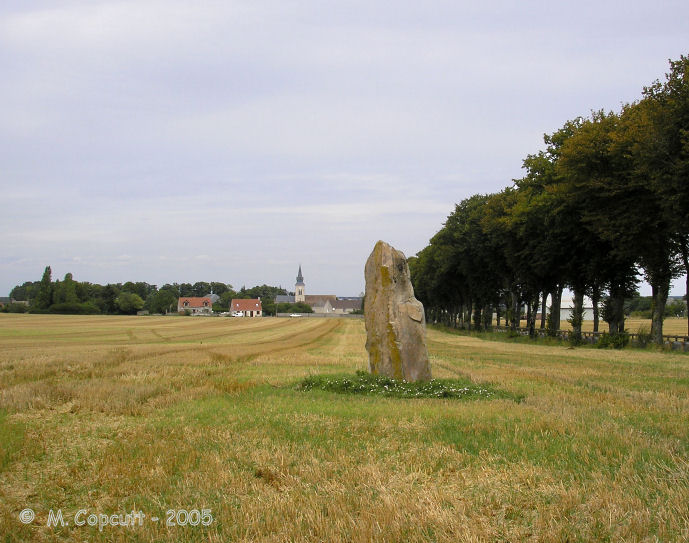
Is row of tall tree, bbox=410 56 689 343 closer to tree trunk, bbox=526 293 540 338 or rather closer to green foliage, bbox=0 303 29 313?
tree trunk, bbox=526 293 540 338

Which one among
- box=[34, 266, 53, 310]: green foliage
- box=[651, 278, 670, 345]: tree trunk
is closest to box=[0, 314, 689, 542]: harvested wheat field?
box=[651, 278, 670, 345]: tree trunk

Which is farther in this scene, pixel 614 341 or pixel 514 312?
pixel 514 312

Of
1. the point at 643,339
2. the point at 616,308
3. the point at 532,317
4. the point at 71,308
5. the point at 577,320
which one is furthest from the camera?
the point at 71,308

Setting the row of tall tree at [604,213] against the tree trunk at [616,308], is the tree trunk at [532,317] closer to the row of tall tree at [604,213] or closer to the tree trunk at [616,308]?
the row of tall tree at [604,213]

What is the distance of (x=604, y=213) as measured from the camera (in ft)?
109

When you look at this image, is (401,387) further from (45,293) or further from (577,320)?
(45,293)

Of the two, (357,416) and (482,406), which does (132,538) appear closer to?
(357,416)

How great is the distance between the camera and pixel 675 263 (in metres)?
35.7

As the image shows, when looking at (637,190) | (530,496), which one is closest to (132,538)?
(530,496)

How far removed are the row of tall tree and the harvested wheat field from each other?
18.5m

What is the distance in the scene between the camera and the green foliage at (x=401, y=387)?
41.1ft

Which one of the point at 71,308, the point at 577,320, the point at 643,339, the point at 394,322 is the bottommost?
the point at 71,308

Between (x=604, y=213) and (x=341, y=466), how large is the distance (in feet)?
103


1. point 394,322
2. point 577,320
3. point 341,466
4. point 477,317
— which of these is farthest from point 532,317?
point 341,466
